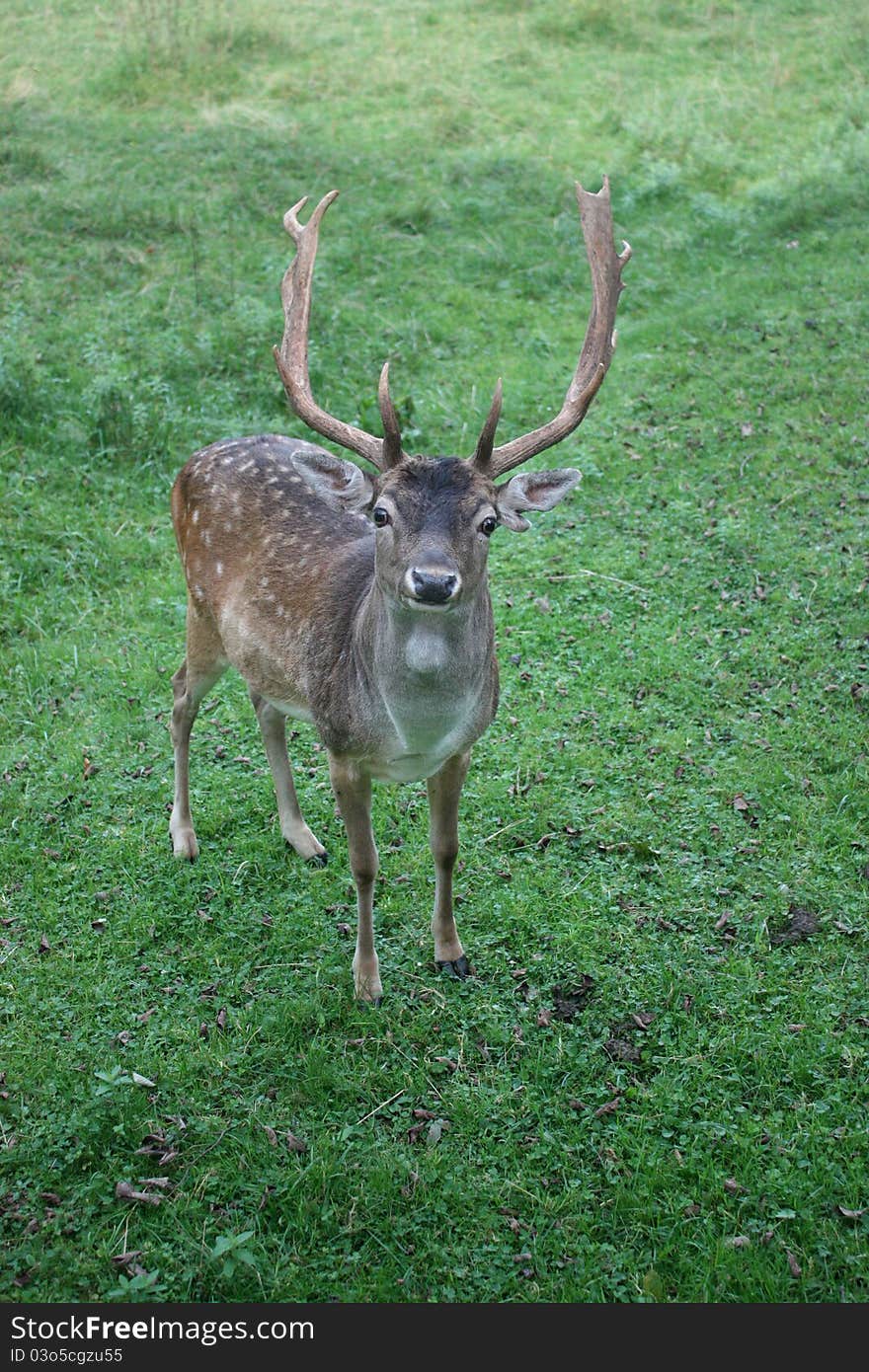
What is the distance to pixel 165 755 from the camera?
6242mm

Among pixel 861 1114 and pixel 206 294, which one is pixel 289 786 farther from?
pixel 206 294

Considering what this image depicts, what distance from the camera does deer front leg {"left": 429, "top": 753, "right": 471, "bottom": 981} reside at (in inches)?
184

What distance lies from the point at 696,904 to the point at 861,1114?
1174 mm

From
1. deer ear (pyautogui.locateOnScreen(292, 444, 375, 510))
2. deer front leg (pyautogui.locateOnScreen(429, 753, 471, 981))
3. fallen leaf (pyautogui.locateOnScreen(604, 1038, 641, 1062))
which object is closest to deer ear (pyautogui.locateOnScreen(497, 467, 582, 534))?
deer ear (pyautogui.locateOnScreen(292, 444, 375, 510))

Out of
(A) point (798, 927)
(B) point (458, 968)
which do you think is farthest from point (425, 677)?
(A) point (798, 927)

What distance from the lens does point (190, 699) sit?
5.63 metres

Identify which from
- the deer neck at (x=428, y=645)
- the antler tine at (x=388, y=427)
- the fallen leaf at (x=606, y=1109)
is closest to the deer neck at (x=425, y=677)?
the deer neck at (x=428, y=645)

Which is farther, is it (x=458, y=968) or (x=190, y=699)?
(x=190, y=699)

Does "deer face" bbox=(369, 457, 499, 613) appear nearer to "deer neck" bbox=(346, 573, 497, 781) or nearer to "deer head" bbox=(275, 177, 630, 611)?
"deer head" bbox=(275, 177, 630, 611)

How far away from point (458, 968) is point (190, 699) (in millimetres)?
1768

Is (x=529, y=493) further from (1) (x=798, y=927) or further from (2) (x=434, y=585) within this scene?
(1) (x=798, y=927)

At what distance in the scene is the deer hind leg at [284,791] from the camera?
5562 mm

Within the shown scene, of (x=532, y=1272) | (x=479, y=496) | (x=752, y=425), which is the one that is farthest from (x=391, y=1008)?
(x=752, y=425)

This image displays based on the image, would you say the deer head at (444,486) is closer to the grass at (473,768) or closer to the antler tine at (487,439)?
Answer: the antler tine at (487,439)
